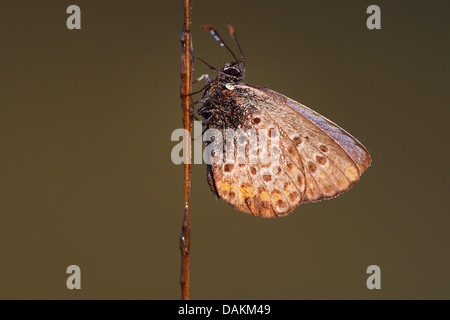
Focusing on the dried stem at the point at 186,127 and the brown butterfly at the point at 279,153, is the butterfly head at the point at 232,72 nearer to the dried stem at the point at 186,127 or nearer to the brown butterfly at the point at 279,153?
the brown butterfly at the point at 279,153

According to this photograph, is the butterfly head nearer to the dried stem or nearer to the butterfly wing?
the butterfly wing

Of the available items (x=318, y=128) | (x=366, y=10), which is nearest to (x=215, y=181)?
(x=318, y=128)

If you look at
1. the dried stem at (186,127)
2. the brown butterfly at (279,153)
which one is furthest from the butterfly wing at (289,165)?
the dried stem at (186,127)

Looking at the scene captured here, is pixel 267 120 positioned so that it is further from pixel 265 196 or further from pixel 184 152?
pixel 184 152

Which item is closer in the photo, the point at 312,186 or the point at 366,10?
the point at 312,186

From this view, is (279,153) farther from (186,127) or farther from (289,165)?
(186,127)

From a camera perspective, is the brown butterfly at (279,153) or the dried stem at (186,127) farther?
the brown butterfly at (279,153)

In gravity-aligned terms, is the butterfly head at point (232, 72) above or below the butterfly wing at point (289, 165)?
above

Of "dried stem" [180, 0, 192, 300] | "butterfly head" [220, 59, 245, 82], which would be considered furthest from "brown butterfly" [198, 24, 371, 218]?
"dried stem" [180, 0, 192, 300]
